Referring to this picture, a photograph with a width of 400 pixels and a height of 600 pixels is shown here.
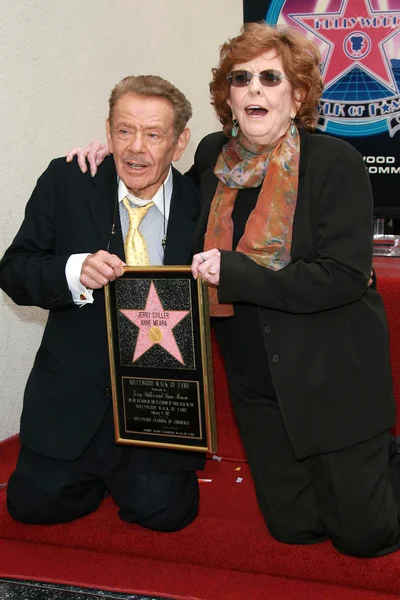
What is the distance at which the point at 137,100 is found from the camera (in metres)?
2.01

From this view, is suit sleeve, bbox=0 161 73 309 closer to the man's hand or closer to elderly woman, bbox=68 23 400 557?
the man's hand

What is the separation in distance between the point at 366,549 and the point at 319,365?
506 millimetres

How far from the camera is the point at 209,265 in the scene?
6.01 feet

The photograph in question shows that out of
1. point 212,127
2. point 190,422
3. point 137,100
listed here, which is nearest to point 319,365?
point 190,422

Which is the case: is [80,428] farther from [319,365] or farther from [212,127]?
[212,127]

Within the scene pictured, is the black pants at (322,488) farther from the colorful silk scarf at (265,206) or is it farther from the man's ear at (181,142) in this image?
the man's ear at (181,142)

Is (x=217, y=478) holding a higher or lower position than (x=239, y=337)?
lower

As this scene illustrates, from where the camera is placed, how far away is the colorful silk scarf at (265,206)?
1.86 meters

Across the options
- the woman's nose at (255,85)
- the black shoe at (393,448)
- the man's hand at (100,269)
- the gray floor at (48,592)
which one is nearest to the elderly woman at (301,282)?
the woman's nose at (255,85)

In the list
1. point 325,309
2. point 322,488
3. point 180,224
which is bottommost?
point 322,488

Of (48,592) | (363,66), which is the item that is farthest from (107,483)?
(363,66)

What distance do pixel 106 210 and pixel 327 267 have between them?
66 centimetres

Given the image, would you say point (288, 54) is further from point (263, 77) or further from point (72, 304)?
point (72, 304)

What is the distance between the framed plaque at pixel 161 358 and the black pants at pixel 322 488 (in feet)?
0.50
